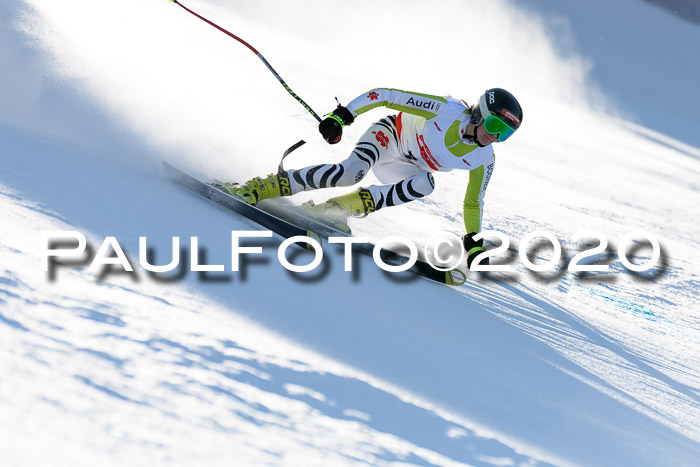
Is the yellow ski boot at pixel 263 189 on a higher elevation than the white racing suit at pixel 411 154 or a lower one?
lower

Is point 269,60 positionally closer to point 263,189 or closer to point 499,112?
point 263,189

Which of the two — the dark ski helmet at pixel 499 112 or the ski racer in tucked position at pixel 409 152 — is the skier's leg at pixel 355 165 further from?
the dark ski helmet at pixel 499 112

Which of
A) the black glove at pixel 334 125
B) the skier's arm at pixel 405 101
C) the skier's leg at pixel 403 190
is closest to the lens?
the black glove at pixel 334 125

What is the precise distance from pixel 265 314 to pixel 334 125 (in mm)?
1582

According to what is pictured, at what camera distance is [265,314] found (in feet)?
8.87

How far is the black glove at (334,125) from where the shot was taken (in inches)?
156

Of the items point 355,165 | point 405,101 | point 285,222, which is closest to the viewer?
point 285,222

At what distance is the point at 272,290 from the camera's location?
9.91ft

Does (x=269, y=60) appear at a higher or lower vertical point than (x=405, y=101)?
higher

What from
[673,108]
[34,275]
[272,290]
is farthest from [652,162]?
[34,275]

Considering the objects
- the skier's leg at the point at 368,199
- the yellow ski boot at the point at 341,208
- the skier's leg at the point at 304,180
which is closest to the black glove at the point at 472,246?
the skier's leg at the point at 368,199

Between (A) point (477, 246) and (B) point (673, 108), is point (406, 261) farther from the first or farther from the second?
(B) point (673, 108)

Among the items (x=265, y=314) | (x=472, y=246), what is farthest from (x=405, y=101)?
(x=265, y=314)

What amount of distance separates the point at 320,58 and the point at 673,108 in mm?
10689
